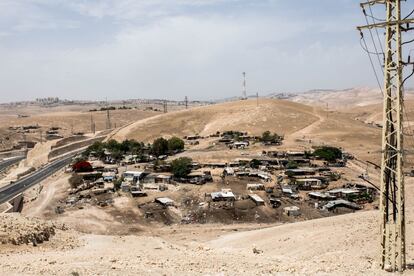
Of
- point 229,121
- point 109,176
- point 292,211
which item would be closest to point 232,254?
point 292,211

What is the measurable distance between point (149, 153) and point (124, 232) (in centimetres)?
3809

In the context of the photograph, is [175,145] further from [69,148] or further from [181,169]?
[69,148]

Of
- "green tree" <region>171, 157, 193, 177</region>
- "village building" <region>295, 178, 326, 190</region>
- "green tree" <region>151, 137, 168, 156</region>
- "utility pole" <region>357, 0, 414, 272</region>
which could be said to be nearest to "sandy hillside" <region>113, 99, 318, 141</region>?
"green tree" <region>151, 137, 168, 156</region>

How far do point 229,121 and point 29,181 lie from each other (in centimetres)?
5439

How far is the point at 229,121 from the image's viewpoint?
111 m

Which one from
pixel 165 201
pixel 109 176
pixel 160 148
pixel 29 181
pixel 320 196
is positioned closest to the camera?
pixel 165 201

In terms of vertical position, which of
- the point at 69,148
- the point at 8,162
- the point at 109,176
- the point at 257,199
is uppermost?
the point at 109,176

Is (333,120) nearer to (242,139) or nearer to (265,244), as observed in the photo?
(242,139)

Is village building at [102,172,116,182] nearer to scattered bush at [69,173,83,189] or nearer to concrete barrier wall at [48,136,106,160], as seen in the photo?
scattered bush at [69,173,83,189]

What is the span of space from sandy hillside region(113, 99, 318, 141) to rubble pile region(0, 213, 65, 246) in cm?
7489

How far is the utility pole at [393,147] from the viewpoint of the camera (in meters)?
15.7

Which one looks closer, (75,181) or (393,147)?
(393,147)

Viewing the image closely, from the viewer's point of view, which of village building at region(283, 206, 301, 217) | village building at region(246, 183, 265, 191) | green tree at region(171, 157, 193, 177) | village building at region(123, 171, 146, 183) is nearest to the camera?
village building at region(283, 206, 301, 217)

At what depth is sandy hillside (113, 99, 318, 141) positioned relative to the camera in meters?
106
